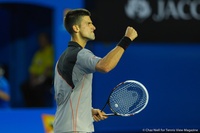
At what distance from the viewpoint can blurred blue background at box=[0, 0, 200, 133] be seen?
24.9ft

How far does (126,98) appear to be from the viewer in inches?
175

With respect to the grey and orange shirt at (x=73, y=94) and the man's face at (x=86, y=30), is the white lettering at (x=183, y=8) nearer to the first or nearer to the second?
the man's face at (x=86, y=30)

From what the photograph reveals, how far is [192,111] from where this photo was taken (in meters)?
7.80

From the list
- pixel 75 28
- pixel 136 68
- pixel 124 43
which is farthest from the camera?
pixel 136 68

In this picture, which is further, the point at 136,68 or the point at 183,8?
the point at 183,8

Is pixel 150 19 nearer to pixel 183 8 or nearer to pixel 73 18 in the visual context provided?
pixel 183 8

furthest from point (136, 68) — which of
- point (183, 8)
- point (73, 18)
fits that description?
point (73, 18)

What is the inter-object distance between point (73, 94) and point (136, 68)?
3.92 m

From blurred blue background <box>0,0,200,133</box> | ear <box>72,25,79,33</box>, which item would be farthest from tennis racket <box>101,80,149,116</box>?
blurred blue background <box>0,0,200,133</box>

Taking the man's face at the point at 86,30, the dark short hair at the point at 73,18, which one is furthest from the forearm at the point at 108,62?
the dark short hair at the point at 73,18

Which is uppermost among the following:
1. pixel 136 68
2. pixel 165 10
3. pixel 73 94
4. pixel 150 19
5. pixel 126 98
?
pixel 165 10

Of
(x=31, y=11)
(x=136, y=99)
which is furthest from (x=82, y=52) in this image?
(x=31, y=11)

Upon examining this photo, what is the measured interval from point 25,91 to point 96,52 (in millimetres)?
1421

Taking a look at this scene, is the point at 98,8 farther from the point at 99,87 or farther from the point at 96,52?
the point at 99,87
